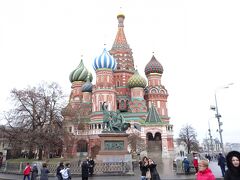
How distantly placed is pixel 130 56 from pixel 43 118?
41728 millimetres

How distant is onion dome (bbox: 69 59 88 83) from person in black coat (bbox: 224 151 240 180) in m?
63.0

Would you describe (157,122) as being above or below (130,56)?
below

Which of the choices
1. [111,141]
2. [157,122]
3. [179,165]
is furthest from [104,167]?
[157,122]

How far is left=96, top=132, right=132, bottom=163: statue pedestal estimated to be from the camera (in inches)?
788

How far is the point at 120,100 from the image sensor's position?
6009 centimetres

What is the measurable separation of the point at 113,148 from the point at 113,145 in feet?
0.85

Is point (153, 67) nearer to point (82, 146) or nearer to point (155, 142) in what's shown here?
point (155, 142)

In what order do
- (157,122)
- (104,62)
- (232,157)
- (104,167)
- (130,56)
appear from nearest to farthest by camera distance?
(232,157)
(104,167)
(157,122)
(104,62)
(130,56)

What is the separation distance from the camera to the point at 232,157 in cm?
413

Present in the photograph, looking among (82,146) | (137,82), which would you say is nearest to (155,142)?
(137,82)

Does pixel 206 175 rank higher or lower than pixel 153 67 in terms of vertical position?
lower

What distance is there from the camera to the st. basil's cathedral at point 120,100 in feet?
156

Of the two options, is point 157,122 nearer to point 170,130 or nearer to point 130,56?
point 170,130

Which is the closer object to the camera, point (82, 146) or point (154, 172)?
point (154, 172)
